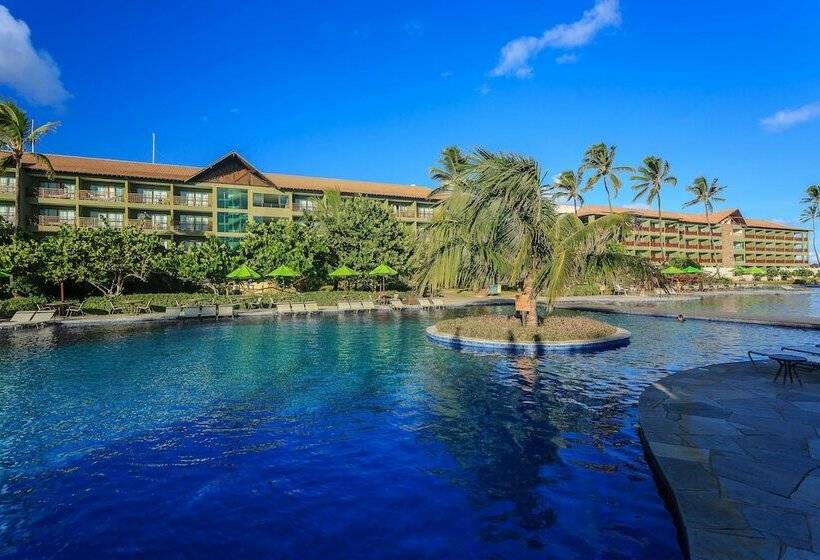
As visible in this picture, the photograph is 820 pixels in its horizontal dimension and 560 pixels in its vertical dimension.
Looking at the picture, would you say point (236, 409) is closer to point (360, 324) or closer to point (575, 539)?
point (575, 539)

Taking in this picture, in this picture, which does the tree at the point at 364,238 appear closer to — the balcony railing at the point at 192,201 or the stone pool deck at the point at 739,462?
the balcony railing at the point at 192,201

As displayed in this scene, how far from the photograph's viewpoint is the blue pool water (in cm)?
505

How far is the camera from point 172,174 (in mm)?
50719

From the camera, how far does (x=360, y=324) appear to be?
2514 centimetres

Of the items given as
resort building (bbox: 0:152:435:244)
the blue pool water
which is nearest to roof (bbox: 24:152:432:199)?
resort building (bbox: 0:152:435:244)

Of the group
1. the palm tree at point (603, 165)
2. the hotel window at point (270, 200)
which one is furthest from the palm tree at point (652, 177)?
the hotel window at point (270, 200)

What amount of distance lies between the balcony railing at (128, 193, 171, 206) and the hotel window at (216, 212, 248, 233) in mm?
5100

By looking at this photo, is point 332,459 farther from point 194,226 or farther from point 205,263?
point 194,226

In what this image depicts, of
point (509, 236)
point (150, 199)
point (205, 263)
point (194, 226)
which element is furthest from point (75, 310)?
point (509, 236)

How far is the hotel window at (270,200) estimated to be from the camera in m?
52.9

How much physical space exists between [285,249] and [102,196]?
22.8m

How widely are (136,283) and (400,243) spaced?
22.0 metres

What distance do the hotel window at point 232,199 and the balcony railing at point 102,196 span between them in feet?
29.3

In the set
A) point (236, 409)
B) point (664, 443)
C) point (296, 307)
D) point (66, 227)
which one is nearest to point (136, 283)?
point (66, 227)
